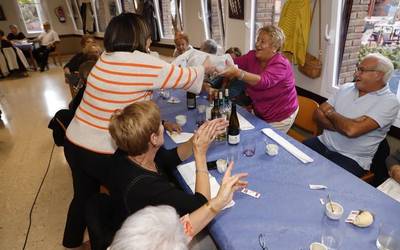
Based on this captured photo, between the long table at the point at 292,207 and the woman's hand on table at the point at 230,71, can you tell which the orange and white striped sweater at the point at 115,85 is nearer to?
the woman's hand on table at the point at 230,71

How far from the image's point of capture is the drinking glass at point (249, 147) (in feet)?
5.35

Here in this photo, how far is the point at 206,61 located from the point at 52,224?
1882 mm

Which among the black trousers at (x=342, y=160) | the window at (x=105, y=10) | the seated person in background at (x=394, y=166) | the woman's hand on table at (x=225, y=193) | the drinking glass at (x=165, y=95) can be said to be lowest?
the black trousers at (x=342, y=160)

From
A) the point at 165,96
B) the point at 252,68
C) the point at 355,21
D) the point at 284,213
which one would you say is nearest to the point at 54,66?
the point at 165,96

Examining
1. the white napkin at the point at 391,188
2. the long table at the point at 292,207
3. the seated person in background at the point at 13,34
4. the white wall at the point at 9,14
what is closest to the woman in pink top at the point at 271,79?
the long table at the point at 292,207

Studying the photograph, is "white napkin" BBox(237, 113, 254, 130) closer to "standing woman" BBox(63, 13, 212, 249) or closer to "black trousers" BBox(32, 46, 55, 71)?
"standing woman" BBox(63, 13, 212, 249)

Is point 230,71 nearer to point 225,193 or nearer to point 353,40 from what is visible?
point 225,193

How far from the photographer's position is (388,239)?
99 cm

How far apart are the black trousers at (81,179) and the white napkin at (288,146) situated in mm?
1035


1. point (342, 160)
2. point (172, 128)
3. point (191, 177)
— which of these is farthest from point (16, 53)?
point (342, 160)

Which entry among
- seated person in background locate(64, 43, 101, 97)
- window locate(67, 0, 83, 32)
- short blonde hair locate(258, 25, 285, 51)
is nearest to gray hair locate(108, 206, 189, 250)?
short blonde hair locate(258, 25, 285, 51)

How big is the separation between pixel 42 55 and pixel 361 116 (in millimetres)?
9015

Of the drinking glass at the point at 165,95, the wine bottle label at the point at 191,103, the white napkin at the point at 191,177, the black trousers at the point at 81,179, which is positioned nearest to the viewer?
the white napkin at the point at 191,177

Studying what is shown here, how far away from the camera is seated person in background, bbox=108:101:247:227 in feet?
3.56
